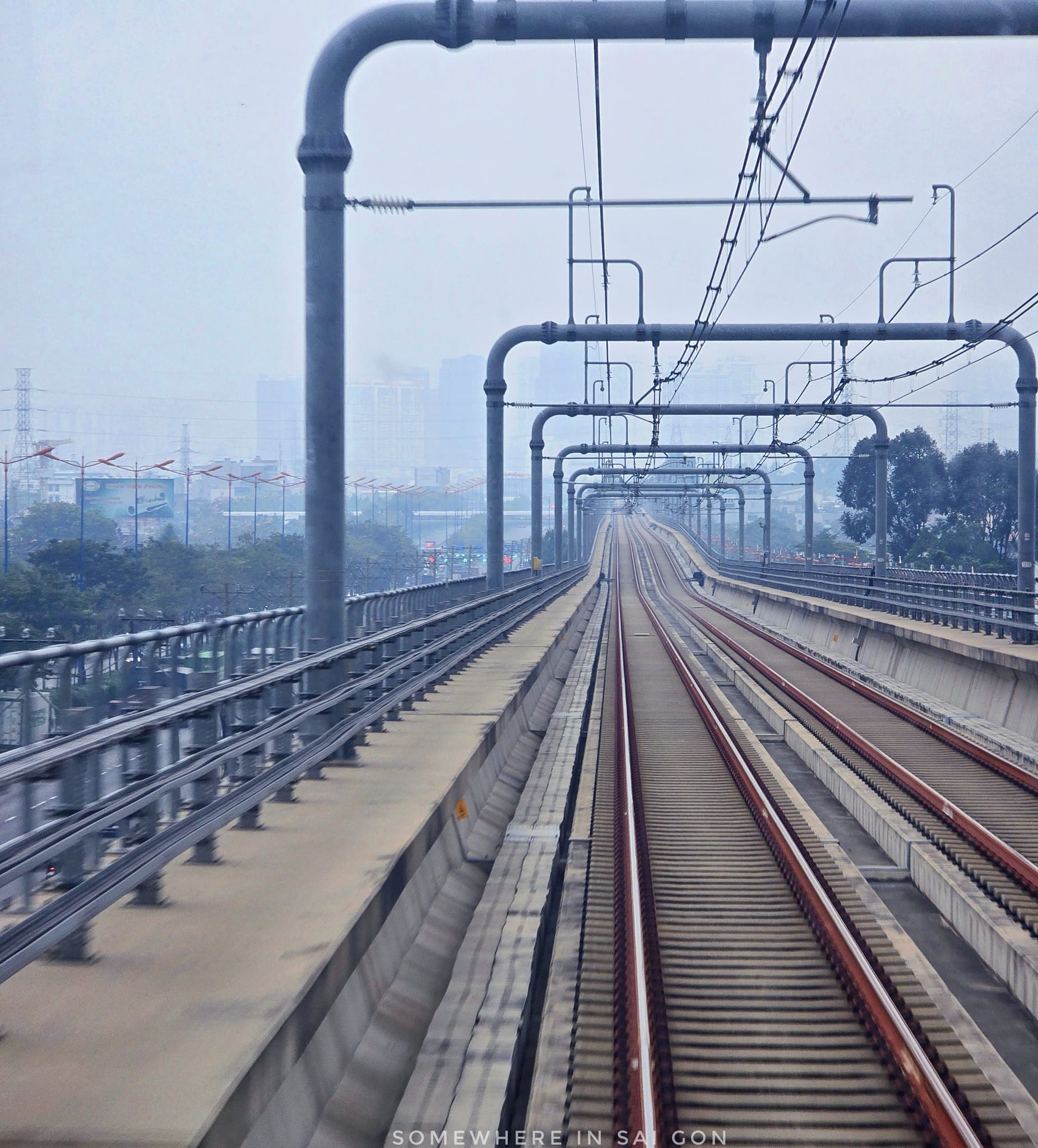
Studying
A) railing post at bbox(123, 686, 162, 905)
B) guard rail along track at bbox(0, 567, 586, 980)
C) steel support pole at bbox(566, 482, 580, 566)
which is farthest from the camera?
steel support pole at bbox(566, 482, 580, 566)

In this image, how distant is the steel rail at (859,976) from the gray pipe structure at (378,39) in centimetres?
493

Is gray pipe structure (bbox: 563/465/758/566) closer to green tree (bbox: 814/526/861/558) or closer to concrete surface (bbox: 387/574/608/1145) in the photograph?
concrete surface (bbox: 387/574/608/1145)

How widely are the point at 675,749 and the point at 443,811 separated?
889cm

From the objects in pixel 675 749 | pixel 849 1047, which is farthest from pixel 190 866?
pixel 675 749

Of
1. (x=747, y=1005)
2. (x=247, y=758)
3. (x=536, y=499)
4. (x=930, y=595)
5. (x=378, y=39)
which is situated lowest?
(x=747, y=1005)

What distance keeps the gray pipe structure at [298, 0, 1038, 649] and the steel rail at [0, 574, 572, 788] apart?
1137mm

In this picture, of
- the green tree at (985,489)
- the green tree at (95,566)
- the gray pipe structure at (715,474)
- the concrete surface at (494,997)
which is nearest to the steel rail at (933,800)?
the concrete surface at (494,997)

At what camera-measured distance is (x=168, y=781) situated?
20.2ft

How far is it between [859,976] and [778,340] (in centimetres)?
1625

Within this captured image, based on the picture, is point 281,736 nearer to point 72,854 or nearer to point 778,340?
point 72,854

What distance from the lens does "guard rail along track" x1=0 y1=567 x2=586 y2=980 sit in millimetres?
5000

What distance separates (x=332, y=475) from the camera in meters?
10.7

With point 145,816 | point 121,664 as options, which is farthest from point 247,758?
point 145,816

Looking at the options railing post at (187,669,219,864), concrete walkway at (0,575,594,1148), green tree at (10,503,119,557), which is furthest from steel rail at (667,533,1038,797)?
green tree at (10,503,119,557)
